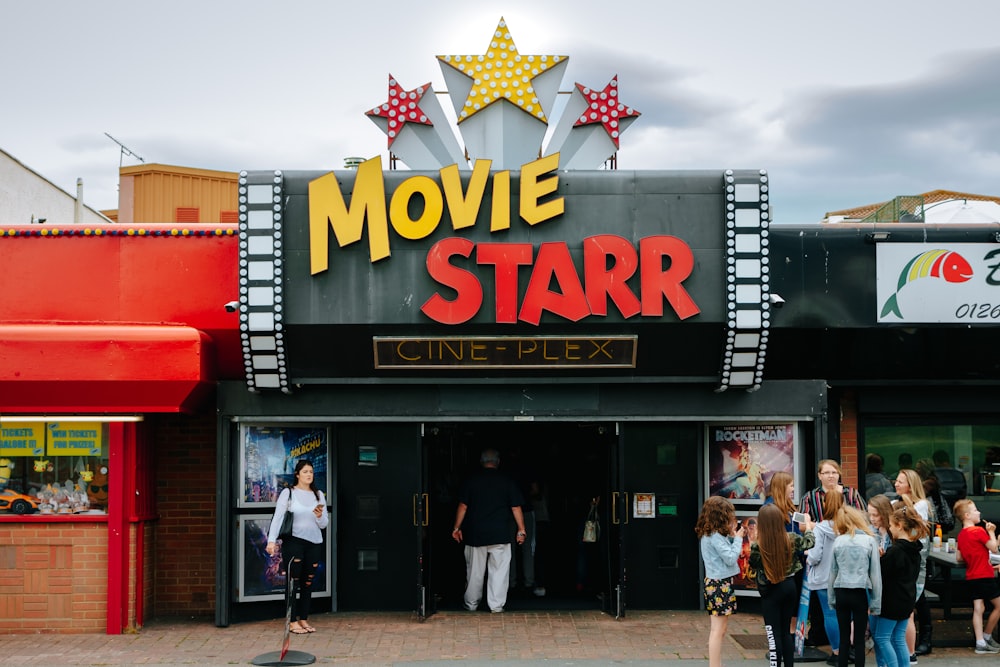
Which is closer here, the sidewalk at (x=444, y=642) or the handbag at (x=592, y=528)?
the sidewalk at (x=444, y=642)

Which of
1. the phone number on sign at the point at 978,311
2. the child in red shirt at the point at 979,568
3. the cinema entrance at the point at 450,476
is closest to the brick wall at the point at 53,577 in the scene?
the cinema entrance at the point at 450,476

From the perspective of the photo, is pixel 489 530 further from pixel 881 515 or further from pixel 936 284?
pixel 936 284

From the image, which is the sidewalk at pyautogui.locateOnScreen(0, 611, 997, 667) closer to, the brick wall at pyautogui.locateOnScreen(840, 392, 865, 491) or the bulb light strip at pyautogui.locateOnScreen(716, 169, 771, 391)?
the brick wall at pyautogui.locateOnScreen(840, 392, 865, 491)

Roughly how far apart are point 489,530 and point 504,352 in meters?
2.28

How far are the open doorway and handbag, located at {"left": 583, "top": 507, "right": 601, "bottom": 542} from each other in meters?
0.17

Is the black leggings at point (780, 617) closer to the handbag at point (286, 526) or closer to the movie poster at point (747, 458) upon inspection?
the movie poster at point (747, 458)

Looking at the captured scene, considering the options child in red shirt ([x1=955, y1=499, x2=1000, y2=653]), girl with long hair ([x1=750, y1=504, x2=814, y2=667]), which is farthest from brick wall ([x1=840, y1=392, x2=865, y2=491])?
girl with long hair ([x1=750, y1=504, x2=814, y2=667])

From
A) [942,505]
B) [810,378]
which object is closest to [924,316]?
[810,378]

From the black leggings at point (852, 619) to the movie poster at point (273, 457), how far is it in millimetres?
6129

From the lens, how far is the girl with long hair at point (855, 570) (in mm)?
8492

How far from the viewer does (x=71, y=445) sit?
37.6 feet

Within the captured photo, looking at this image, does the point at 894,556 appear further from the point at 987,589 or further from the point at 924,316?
the point at 924,316

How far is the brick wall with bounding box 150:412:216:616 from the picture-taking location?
1240 cm

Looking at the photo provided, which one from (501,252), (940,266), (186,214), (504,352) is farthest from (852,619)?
(186,214)
